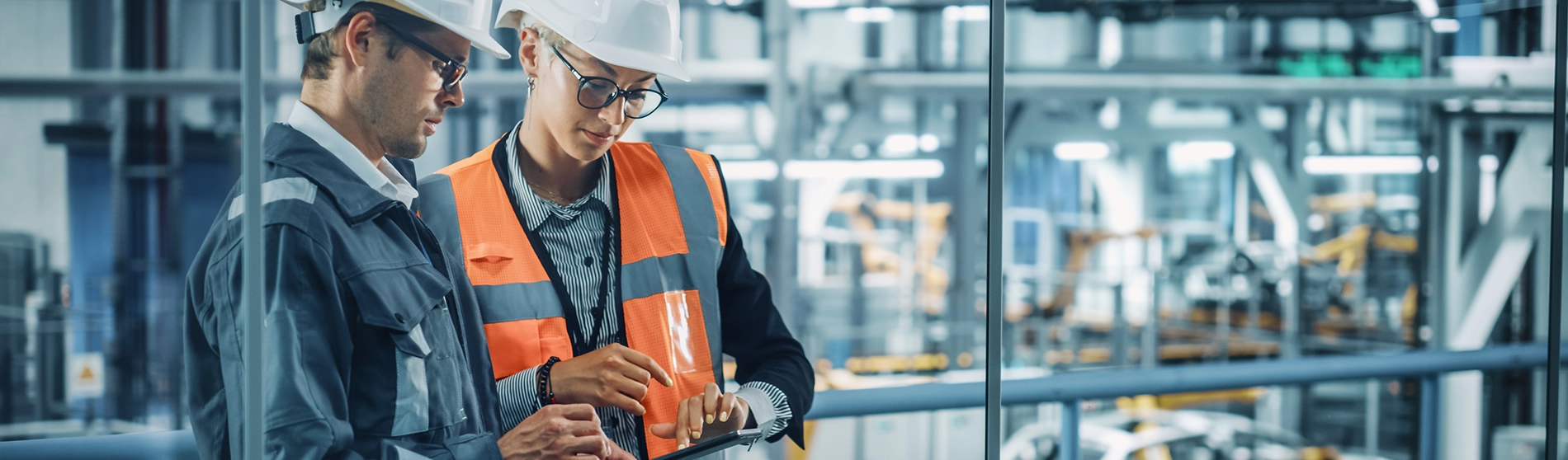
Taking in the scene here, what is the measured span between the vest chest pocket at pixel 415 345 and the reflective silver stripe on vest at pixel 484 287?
0.20 feet

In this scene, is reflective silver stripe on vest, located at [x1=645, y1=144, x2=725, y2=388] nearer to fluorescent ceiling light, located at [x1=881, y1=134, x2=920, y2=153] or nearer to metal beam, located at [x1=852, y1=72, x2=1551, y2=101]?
metal beam, located at [x1=852, y1=72, x2=1551, y2=101]

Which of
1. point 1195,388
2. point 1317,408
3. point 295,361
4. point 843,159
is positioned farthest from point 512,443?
point 1317,408

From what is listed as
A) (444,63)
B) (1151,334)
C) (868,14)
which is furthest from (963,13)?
(444,63)

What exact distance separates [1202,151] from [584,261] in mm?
10570

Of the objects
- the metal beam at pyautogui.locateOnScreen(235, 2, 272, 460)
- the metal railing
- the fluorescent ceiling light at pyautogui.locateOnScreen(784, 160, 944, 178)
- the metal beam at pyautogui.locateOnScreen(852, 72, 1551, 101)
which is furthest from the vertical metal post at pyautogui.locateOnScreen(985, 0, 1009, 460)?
the fluorescent ceiling light at pyautogui.locateOnScreen(784, 160, 944, 178)

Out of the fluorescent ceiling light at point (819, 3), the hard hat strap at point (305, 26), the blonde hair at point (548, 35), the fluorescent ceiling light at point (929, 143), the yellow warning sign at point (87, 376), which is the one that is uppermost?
the fluorescent ceiling light at point (819, 3)

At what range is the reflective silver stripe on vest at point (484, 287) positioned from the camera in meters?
1.43

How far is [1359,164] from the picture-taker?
34.4ft

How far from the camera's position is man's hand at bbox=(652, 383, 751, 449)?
1.62m

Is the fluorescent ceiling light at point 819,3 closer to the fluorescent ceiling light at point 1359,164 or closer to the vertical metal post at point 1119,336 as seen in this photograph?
the vertical metal post at point 1119,336

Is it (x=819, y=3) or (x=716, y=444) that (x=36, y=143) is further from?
(x=716, y=444)

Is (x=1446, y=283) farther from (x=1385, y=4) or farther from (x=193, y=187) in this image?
(x=193, y=187)

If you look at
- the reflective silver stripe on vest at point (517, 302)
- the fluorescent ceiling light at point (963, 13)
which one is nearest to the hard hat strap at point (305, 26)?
the reflective silver stripe on vest at point (517, 302)

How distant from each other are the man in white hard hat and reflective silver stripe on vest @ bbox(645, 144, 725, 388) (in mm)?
357
